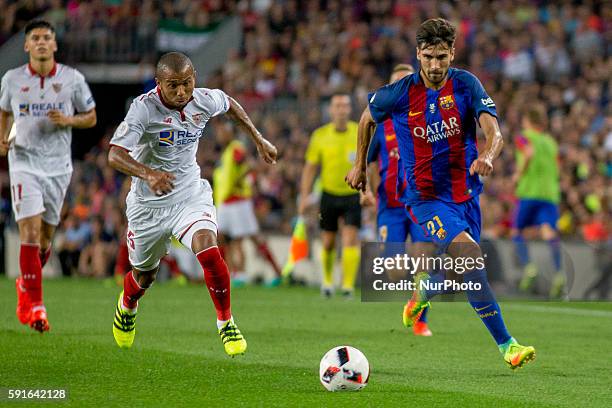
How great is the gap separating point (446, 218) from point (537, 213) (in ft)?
27.8

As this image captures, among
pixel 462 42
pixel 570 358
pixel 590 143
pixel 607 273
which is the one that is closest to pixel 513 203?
pixel 590 143

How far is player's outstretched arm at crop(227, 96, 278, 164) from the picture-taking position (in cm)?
873

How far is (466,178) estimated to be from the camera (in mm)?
8664

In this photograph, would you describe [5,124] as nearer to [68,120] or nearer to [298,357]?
[68,120]

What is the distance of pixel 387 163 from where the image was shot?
11688 mm

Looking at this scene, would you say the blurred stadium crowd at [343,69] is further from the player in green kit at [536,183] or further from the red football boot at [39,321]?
the red football boot at [39,321]

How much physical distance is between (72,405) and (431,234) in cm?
297

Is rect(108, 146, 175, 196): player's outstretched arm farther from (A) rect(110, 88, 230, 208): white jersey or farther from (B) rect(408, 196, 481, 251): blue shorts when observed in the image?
(B) rect(408, 196, 481, 251): blue shorts

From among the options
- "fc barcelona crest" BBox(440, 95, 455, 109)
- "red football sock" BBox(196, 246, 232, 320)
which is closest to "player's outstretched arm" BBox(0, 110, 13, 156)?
"red football sock" BBox(196, 246, 232, 320)

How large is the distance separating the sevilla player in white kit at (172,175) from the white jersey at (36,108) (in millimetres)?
2179

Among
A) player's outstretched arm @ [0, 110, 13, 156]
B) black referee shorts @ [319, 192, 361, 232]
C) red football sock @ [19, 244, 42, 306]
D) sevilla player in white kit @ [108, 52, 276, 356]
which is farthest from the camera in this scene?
black referee shorts @ [319, 192, 361, 232]

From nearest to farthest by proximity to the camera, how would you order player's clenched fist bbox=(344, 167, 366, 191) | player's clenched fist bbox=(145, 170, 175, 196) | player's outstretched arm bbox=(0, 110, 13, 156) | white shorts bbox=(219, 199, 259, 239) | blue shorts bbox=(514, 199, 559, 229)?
player's clenched fist bbox=(145, 170, 175, 196) → player's clenched fist bbox=(344, 167, 366, 191) → player's outstretched arm bbox=(0, 110, 13, 156) → blue shorts bbox=(514, 199, 559, 229) → white shorts bbox=(219, 199, 259, 239)

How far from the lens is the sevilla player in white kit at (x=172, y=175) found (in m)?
8.20

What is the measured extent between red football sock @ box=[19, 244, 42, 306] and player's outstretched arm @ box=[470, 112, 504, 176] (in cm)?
428
